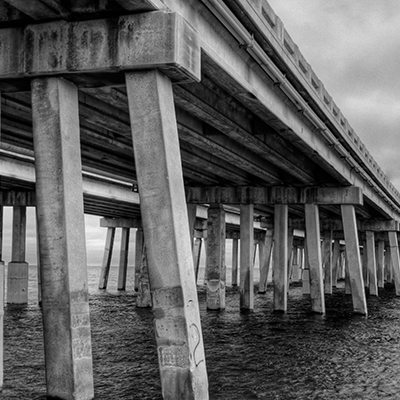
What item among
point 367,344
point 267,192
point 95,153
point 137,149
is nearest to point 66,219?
point 137,149

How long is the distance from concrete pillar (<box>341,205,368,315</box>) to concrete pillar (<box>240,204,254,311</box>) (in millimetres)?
4668

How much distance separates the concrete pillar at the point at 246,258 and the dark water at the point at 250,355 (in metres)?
0.86

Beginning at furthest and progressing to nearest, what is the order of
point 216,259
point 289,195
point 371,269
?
point 371,269, point 216,259, point 289,195

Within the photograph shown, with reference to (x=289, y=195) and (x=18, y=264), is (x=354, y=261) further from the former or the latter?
(x=18, y=264)

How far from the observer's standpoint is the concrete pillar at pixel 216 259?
2850 cm

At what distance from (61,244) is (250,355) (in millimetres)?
8640

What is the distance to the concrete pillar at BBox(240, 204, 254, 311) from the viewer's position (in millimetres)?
28219

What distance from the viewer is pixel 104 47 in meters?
10.4

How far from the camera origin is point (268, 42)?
13.9 metres

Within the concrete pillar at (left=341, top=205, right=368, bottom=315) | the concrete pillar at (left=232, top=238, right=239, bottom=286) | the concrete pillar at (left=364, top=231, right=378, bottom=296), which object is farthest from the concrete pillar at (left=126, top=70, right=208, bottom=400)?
the concrete pillar at (left=232, top=238, right=239, bottom=286)

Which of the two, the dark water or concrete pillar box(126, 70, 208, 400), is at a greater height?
concrete pillar box(126, 70, 208, 400)

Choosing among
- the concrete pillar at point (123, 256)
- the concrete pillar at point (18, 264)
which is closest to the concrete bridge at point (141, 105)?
the concrete pillar at point (18, 264)

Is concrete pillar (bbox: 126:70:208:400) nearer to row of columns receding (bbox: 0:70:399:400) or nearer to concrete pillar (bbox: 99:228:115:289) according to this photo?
row of columns receding (bbox: 0:70:399:400)

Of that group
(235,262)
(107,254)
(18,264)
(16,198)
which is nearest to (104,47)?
(16,198)
